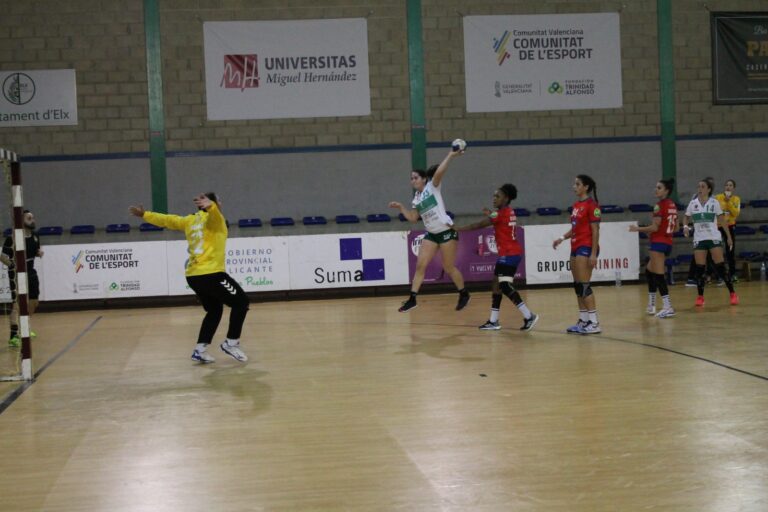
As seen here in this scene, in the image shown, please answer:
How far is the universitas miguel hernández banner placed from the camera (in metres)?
21.4

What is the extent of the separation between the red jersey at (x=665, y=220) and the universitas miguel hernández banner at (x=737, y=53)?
11.0 m

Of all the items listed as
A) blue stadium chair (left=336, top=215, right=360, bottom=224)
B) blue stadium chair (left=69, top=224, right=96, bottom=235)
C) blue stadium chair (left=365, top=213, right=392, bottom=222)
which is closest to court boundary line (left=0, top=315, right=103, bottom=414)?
blue stadium chair (left=69, top=224, right=96, bottom=235)

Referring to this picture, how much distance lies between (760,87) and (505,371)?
1704 cm

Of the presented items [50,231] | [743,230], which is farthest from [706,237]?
[50,231]

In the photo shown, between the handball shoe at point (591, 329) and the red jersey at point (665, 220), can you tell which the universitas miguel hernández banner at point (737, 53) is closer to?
the red jersey at point (665, 220)

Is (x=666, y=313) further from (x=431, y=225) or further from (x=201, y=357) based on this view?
(x=201, y=357)

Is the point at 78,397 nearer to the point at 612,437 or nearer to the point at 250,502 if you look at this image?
the point at 250,502

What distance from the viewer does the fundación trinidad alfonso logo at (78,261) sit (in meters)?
17.2

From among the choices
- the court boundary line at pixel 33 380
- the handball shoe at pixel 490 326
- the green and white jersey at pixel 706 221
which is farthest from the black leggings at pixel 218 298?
the green and white jersey at pixel 706 221

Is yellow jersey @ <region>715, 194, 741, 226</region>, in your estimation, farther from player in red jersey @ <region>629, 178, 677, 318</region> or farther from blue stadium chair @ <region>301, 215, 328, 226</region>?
blue stadium chair @ <region>301, 215, 328, 226</region>

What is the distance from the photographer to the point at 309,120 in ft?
67.6

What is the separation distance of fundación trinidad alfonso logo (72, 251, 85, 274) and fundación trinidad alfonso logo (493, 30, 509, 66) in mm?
10886

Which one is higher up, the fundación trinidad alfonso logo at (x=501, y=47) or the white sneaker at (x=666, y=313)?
the fundación trinidad alfonso logo at (x=501, y=47)

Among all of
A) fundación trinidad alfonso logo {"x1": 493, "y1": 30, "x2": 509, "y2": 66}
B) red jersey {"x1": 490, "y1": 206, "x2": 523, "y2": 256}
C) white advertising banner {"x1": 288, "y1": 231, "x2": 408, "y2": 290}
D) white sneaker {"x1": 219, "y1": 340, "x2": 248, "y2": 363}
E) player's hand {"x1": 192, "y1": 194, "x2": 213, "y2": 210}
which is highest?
fundación trinidad alfonso logo {"x1": 493, "y1": 30, "x2": 509, "y2": 66}
